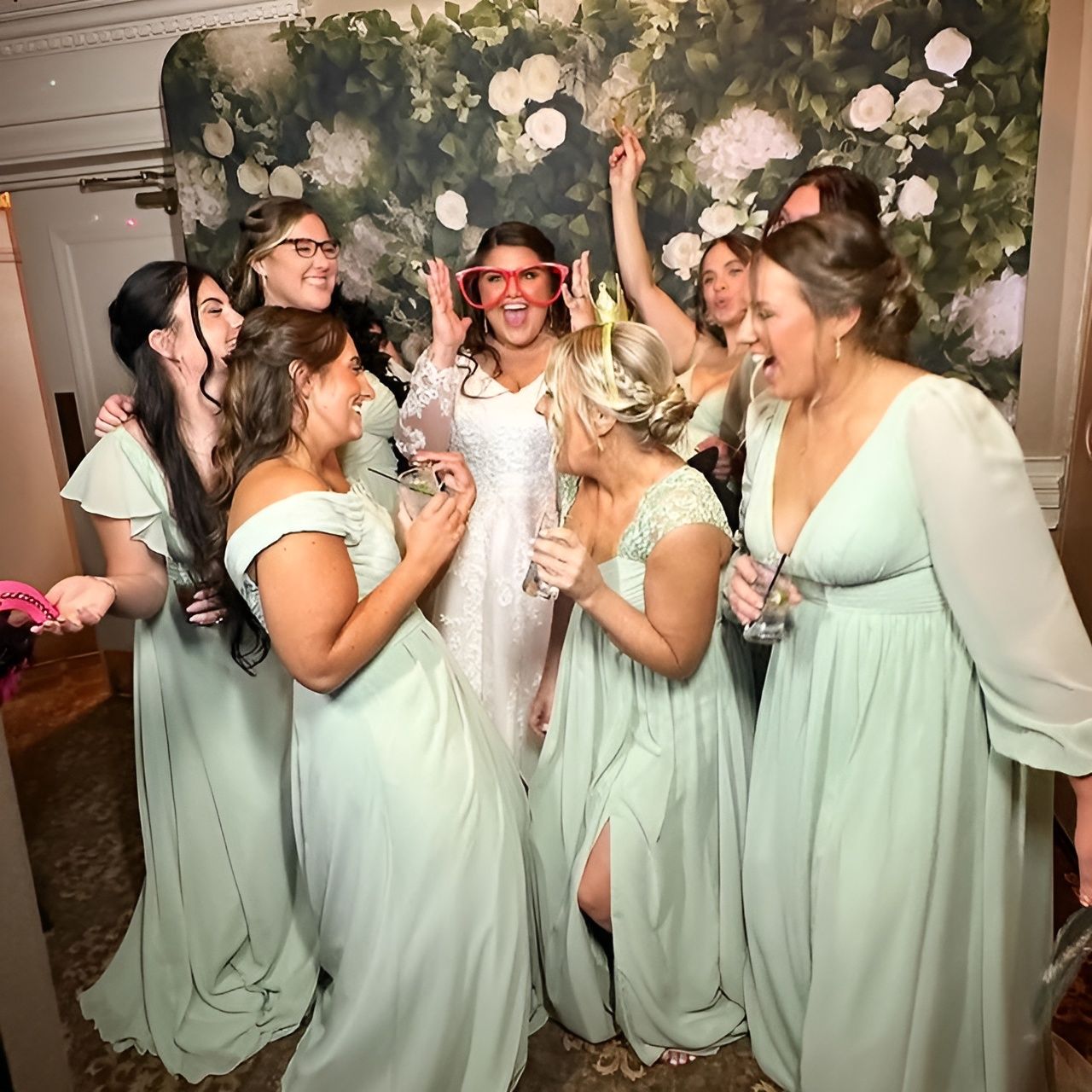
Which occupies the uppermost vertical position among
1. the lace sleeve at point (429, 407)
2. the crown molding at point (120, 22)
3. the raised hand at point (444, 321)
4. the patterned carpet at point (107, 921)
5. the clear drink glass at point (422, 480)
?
the crown molding at point (120, 22)

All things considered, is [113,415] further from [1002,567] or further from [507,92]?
[1002,567]

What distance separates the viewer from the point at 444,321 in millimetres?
2006

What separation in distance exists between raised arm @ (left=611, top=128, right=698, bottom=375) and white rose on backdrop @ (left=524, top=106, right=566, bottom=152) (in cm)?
13

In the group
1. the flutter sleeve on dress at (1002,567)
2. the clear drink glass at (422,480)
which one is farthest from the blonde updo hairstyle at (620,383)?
the flutter sleeve on dress at (1002,567)

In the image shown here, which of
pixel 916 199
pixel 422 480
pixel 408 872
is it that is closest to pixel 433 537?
pixel 422 480

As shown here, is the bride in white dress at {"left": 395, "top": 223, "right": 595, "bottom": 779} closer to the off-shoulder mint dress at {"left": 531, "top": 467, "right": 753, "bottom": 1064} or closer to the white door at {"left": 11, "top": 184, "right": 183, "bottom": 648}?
the off-shoulder mint dress at {"left": 531, "top": 467, "right": 753, "bottom": 1064}

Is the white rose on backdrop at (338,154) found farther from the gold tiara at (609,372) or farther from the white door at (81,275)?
the gold tiara at (609,372)

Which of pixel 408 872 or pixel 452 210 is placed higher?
pixel 452 210

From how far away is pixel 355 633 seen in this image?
52.2 inches

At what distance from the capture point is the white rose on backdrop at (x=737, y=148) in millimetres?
1996

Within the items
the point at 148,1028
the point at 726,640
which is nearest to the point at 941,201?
the point at 726,640

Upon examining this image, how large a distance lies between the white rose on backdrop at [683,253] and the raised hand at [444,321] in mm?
487

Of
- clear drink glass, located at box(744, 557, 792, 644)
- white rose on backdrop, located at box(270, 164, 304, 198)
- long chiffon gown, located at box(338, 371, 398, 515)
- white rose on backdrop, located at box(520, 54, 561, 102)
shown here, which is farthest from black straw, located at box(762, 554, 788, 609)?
white rose on backdrop, located at box(270, 164, 304, 198)

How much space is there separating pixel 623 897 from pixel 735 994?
341mm
